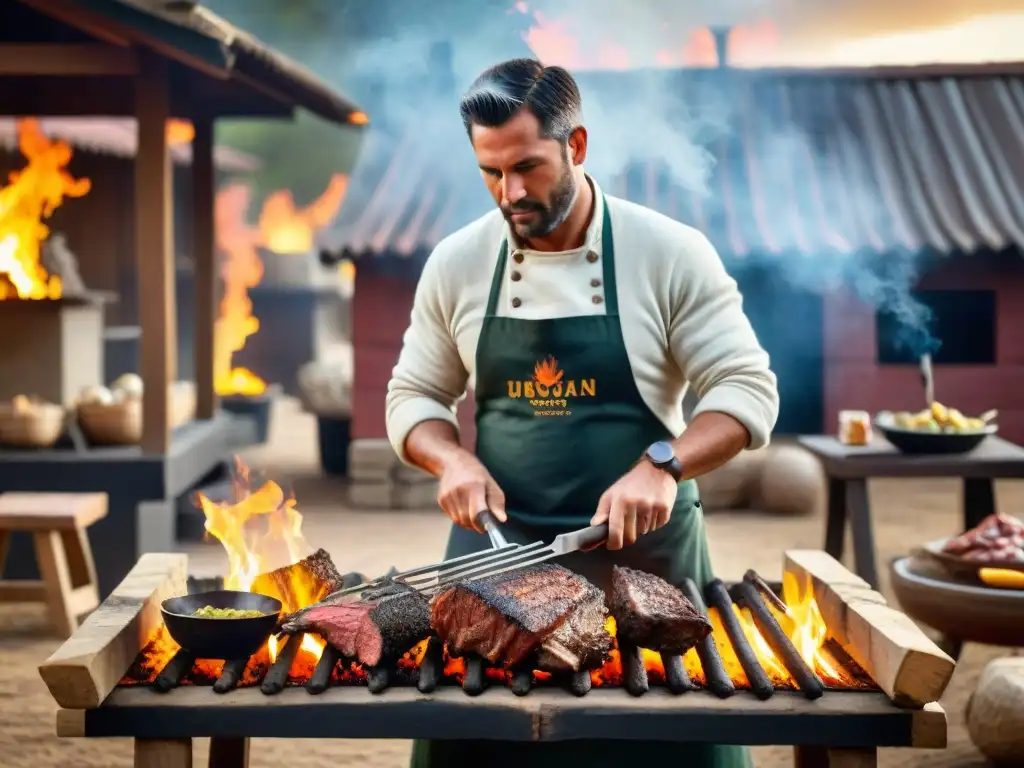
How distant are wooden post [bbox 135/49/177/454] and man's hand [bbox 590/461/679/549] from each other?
5403mm

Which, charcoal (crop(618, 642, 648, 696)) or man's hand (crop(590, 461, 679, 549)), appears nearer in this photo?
charcoal (crop(618, 642, 648, 696))

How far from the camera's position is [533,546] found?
290cm

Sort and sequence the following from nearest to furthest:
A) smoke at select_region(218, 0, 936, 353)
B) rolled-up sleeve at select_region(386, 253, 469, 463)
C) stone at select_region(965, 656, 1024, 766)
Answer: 1. rolled-up sleeve at select_region(386, 253, 469, 463)
2. stone at select_region(965, 656, 1024, 766)
3. smoke at select_region(218, 0, 936, 353)

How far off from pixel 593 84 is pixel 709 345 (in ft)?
29.4

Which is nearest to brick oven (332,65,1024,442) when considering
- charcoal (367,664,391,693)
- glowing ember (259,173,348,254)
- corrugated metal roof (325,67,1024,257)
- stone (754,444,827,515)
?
corrugated metal roof (325,67,1024,257)

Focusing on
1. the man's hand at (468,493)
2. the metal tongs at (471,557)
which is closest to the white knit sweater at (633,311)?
the man's hand at (468,493)

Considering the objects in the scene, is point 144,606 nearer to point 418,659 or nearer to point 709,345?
point 418,659

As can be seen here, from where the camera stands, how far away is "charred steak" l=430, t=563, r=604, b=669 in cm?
249

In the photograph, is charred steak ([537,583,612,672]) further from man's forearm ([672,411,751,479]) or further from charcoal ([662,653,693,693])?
man's forearm ([672,411,751,479])

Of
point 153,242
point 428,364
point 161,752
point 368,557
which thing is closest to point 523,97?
point 428,364

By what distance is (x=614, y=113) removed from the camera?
11.2 metres

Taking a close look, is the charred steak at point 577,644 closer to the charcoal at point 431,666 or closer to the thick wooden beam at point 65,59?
the charcoal at point 431,666

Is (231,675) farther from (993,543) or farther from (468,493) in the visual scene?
(993,543)

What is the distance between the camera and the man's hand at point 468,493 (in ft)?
9.86
